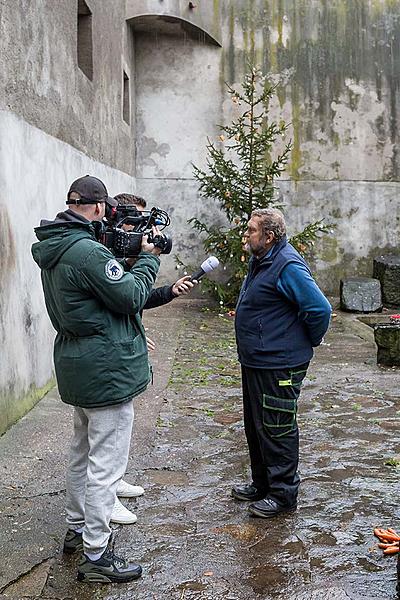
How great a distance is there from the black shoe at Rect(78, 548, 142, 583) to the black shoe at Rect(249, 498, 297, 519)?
3.36ft

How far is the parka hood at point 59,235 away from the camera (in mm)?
3641

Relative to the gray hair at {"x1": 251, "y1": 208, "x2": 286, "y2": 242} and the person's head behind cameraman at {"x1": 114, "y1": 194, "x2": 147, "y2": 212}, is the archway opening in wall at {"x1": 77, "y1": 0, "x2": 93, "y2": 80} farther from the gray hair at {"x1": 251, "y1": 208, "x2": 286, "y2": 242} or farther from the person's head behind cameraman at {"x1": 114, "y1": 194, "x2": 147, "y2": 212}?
the gray hair at {"x1": 251, "y1": 208, "x2": 286, "y2": 242}

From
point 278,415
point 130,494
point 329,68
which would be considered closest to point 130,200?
point 278,415

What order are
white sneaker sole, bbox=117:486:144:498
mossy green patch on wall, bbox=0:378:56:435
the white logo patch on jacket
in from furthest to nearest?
mossy green patch on wall, bbox=0:378:56:435, white sneaker sole, bbox=117:486:144:498, the white logo patch on jacket

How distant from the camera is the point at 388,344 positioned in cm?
929

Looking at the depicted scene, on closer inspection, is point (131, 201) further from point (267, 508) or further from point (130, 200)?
point (267, 508)

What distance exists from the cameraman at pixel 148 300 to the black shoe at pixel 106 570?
0.67 m

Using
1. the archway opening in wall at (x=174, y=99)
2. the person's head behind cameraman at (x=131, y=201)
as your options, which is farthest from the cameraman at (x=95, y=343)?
the archway opening in wall at (x=174, y=99)

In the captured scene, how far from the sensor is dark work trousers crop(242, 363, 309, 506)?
4.57m

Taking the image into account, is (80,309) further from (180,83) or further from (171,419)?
(180,83)

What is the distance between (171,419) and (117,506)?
2.35 metres

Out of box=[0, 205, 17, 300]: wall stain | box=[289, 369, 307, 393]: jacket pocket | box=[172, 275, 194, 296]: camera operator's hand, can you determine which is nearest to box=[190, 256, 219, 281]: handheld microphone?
box=[172, 275, 194, 296]: camera operator's hand

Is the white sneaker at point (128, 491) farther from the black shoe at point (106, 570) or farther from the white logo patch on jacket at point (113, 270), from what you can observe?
the white logo patch on jacket at point (113, 270)

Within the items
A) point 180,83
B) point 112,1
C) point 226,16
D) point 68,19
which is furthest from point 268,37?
point 68,19
